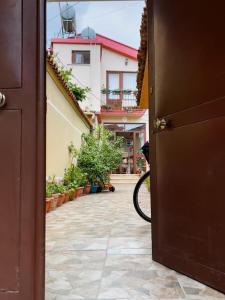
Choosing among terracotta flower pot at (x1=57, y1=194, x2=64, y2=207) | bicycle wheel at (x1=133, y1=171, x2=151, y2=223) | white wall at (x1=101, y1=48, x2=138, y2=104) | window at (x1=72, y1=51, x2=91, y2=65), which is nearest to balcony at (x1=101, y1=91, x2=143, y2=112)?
white wall at (x1=101, y1=48, x2=138, y2=104)

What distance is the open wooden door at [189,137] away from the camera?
5.73 feet

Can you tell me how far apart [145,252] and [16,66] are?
67.4 inches

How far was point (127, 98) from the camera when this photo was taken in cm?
1523

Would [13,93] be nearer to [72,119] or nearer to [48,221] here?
[48,221]

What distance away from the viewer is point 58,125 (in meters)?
7.03

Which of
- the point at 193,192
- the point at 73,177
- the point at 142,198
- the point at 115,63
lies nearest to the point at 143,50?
the point at 142,198

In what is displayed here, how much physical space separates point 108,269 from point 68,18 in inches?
502

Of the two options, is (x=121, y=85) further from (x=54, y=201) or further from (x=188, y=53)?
(x=188, y=53)

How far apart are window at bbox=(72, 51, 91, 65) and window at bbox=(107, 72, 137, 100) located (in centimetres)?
128

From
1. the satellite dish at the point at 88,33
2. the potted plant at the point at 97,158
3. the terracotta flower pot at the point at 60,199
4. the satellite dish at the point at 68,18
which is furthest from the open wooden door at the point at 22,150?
the satellite dish at the point at 88,33

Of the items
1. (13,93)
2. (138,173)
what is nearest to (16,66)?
(13,93)

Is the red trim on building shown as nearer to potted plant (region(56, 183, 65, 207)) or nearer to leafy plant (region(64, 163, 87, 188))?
leafy plant (region(64, 163, 87, 188))

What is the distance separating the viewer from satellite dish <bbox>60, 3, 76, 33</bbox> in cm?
1232

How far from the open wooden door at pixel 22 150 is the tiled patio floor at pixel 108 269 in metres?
0.46
